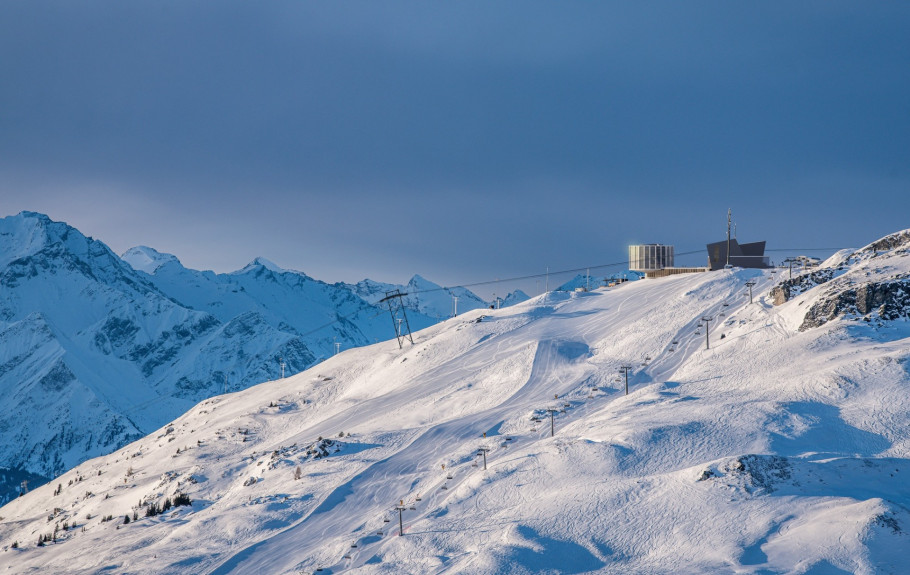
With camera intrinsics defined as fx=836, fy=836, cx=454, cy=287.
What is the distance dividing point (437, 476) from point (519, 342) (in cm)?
3391

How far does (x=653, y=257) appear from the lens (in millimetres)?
116125

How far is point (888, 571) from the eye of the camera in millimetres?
37562

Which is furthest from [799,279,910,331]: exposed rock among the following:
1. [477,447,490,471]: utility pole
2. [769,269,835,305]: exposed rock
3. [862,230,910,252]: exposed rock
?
[477,447,490,471]: utility pole

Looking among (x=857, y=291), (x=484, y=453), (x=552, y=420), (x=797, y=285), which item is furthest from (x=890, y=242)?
(x=484, y=453)

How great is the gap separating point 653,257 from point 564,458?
223ft

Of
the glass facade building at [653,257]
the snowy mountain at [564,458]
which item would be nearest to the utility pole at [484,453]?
the snowy mountain at [564,458]

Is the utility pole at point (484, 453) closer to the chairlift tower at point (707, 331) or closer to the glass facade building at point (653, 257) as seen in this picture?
the chairlift tower at point (707, 331)

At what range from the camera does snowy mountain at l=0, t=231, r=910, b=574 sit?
4284 centimetres

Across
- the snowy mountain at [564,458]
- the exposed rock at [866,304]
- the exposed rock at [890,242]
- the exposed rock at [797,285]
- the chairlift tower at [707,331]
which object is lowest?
the snowy mountain at [564,458]

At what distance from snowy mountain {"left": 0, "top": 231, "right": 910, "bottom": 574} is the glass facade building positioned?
18.1 meters

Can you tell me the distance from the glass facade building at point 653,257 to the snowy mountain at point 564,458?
18130mm

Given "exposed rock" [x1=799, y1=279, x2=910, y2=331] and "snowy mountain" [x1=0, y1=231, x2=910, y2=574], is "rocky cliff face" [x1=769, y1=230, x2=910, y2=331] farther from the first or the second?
"snowy mountain" [x1=0, y1=231, x2=910, y2=574]

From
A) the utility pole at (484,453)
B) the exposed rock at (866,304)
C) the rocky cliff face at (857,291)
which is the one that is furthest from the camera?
the rocky cliff face at (857,291)

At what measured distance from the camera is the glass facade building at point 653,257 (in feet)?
380
